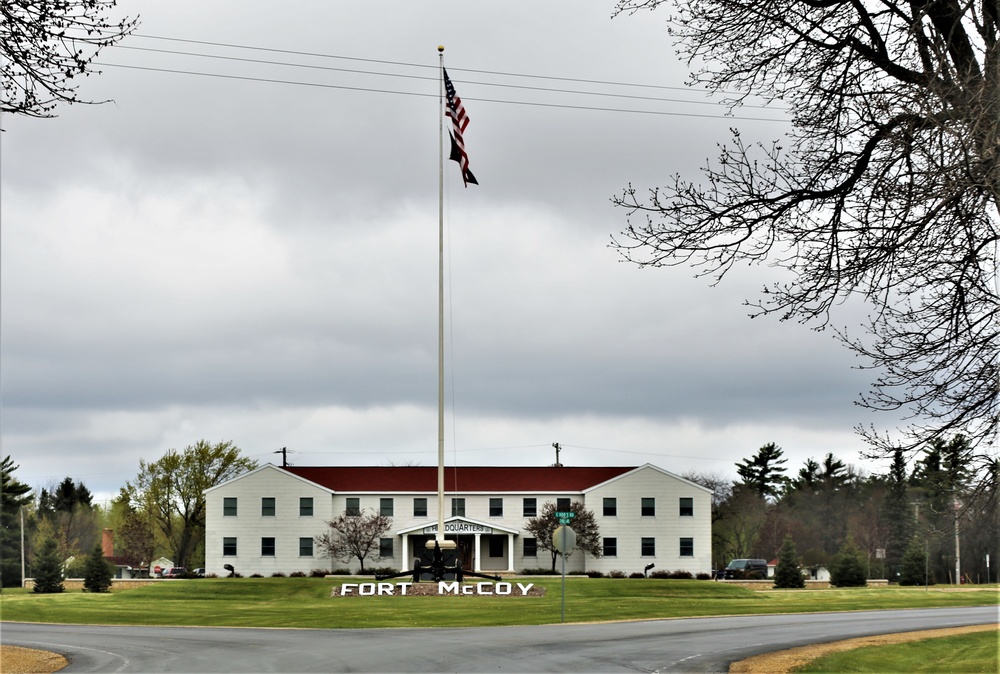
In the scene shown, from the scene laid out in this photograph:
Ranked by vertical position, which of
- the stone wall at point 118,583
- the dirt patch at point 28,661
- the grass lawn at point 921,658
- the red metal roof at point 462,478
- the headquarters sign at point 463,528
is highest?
the red metal roof at point 462,478

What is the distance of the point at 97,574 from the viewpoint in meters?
61.4

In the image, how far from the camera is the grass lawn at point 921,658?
1901 cm

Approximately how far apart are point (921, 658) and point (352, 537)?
51002 millimetres

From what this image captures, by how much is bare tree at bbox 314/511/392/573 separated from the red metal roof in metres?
3.19

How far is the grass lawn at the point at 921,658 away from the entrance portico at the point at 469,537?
46.5 metres

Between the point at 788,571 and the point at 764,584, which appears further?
the point at 764,584

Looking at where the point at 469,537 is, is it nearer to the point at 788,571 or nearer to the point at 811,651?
the point at 788,571

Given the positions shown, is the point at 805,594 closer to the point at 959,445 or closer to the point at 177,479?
the point at 959,445

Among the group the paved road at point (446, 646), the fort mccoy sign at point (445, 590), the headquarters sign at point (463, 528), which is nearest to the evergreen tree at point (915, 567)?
the headquarters sign at point (463, 528)

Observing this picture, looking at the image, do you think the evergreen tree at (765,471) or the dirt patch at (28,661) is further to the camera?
the evergreen tree at (765,471)

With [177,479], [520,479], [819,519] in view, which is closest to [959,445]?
[520,479]

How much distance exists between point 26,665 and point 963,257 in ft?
54.7

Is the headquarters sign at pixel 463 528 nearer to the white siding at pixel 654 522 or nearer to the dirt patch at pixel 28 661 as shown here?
the white siding at pixel 654 522

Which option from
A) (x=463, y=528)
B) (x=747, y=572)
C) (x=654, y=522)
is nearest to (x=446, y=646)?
(x=463, y=528)
